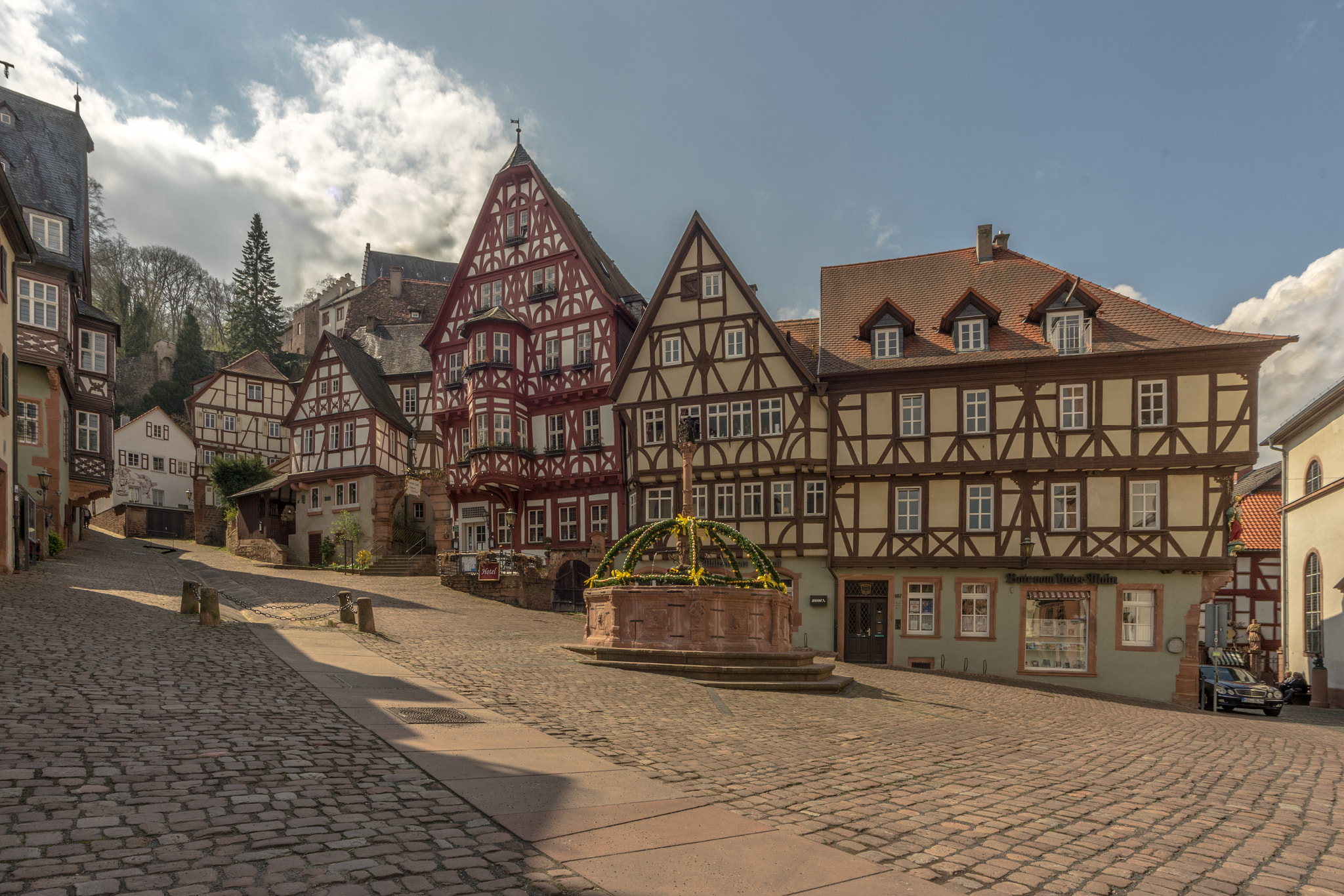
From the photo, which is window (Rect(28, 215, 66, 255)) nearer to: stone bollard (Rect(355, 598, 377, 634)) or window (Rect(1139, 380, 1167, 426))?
stone bollard (Rect(355, 598, 377, 634))

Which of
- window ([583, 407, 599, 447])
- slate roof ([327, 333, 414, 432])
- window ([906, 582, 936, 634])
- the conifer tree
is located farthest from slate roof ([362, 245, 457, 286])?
window ([906, 582, 936, 634])

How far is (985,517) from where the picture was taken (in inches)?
1001

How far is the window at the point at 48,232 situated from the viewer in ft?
95.7

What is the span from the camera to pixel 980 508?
25.5 meters

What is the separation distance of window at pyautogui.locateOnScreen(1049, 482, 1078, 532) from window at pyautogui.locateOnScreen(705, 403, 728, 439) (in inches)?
387

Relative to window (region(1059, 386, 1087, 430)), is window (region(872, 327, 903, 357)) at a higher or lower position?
higher

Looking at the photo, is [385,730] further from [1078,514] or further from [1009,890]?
[1078,514]

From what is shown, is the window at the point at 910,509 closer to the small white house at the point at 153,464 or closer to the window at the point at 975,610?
the window at the point at 975,610

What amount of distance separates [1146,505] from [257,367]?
52.0m

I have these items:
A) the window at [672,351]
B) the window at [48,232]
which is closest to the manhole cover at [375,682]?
the window at [672,351]

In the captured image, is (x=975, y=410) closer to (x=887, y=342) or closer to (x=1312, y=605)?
(x=887, y=342)

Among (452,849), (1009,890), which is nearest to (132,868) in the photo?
(452,849)

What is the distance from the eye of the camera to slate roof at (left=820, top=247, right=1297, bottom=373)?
977 inches

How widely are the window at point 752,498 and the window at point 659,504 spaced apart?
258 cm
